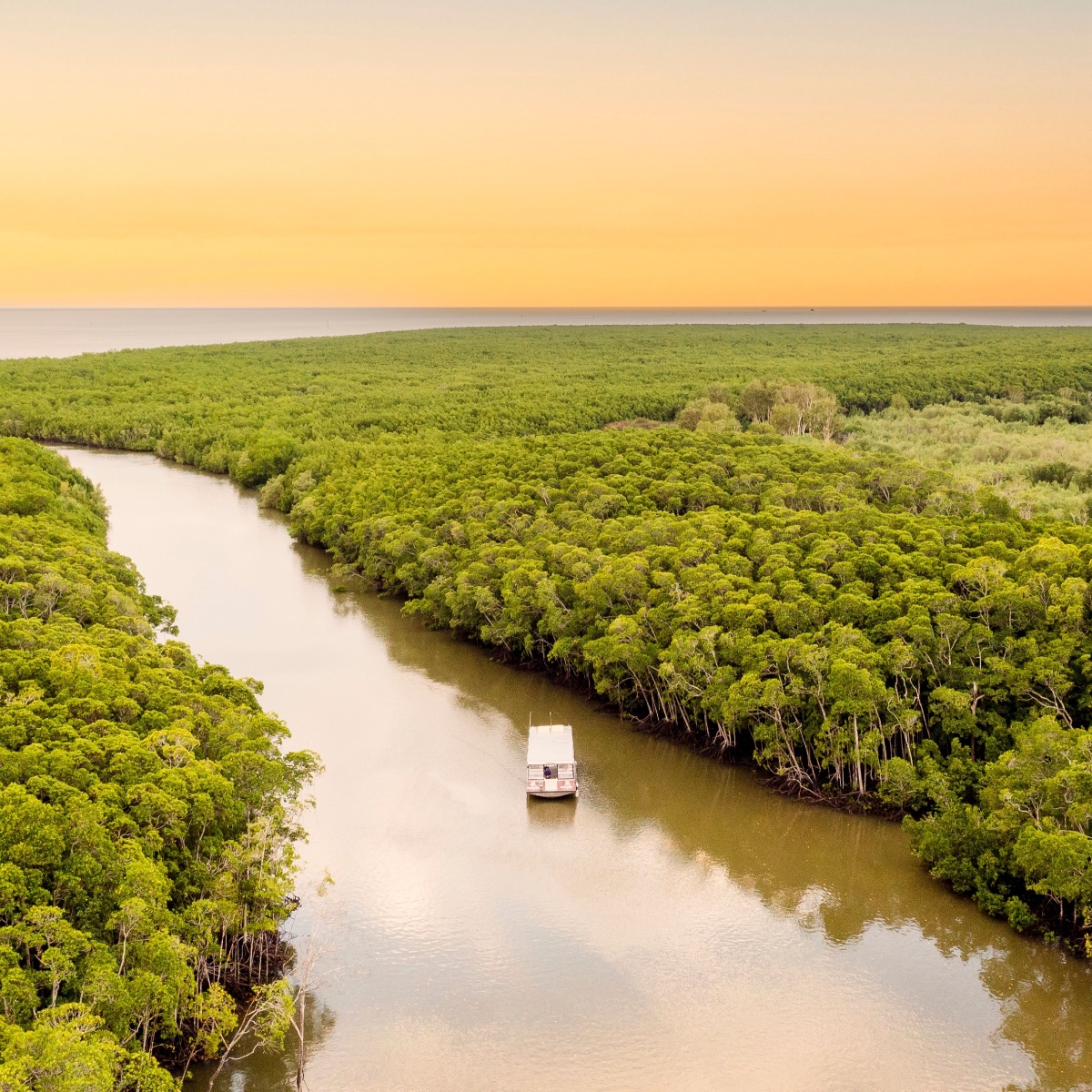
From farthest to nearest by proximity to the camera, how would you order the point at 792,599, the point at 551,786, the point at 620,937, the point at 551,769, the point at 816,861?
1. the point at 792,599
2. the point at 551,769
3. the point at 551,786
4. the point at 816,861
5. the point at 620,937

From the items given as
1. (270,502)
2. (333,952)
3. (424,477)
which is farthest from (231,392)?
(333,952)

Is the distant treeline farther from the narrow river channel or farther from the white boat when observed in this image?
the white boat

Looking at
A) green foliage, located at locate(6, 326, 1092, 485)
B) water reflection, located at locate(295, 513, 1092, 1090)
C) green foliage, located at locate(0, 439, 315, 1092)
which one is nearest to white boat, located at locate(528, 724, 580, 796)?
water reflection, located at locate(295, 513, 1092, 1090)

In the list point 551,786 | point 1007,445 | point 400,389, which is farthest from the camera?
point 400,389

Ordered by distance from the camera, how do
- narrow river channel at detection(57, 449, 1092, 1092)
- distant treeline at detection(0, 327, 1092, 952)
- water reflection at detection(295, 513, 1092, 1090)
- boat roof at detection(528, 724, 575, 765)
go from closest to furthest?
narrow river channel at detection(57, 449, 1092, 1092), water reflection at detection(295, 513, 1092, 1090), distant treeline at detection(0, 327, 1092, 952), boat roof at detection(528, 724, 575, 765)

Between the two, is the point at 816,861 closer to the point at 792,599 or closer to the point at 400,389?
the point at 792,599

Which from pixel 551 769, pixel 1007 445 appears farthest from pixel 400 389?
pixel 551 769

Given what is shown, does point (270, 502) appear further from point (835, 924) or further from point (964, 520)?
point (835, 924)
